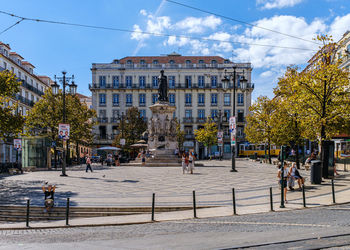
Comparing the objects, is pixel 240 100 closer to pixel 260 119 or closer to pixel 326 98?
pixel 260 119

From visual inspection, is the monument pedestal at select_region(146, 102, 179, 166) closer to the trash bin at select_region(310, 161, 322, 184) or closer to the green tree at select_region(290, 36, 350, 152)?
the green tree at select_region(290, 36, 350, 152)

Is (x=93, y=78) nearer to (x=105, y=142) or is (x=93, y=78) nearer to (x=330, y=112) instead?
(x=105, y=142)

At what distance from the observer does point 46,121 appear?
152 ft

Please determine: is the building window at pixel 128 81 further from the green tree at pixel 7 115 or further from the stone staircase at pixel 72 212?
the stone staircase at pixel 72 212

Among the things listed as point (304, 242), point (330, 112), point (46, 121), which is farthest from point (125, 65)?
point (304, 242)

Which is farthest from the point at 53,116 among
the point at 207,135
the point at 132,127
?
the point at 207,135

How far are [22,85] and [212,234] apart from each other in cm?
5304

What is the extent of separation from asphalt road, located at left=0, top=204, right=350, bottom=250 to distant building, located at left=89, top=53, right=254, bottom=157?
65844mm

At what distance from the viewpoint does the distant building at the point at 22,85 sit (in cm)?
5100

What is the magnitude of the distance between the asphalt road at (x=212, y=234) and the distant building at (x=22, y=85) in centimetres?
4032

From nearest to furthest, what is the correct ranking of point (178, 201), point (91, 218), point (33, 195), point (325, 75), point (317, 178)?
point (91, 218)
point (178, 201)
point (33, 195)
point (317, 178)
point (325, 75)

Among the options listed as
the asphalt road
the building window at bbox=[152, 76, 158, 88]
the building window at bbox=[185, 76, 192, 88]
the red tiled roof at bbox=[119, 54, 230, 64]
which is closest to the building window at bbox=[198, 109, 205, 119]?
the building window at bbox=[185, 76, 192, 88]

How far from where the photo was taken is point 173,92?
7844cm

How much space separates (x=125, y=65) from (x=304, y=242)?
72.4 m
